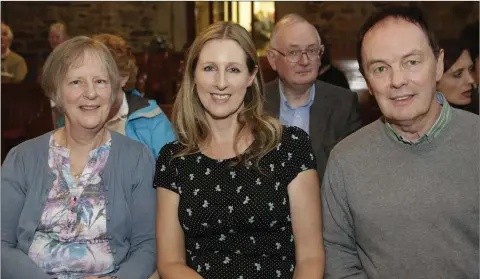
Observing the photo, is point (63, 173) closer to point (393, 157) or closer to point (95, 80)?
point (95, 80)

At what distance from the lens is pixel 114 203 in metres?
2.35

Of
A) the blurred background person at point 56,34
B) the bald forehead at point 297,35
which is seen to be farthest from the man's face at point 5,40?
the bald forehead at point 297,35

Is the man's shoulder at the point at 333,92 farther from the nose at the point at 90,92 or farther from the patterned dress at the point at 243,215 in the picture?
the nose at the point at 90,92

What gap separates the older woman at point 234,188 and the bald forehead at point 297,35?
1.32 metres

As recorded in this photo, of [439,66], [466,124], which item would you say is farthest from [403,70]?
[466,124]

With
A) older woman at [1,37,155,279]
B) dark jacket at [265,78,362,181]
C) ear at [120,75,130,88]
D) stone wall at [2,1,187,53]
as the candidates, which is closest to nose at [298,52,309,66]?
dark jacket at [265,78,362,181]

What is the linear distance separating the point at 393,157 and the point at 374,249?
0.97ft

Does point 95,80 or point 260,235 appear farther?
point 95,80

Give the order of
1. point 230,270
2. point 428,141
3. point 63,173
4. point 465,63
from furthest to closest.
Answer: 1. point 465,63
2. point 63,173
3. point 230,270
4. point 428,141

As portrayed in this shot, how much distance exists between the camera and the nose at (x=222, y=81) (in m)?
2.29

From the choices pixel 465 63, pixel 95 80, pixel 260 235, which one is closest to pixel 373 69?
pixel 260 235

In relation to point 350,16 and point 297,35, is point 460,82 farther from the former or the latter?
point 350,16

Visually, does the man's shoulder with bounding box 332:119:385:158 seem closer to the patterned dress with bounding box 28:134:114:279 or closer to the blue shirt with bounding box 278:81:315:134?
the patterned dress with bounding box 28:134:114:279

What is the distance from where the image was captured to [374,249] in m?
2.06
